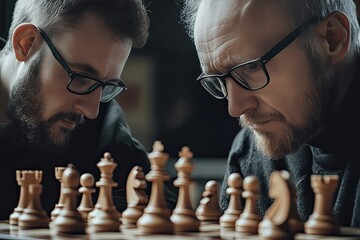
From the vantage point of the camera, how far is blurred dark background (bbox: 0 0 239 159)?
2.04 m

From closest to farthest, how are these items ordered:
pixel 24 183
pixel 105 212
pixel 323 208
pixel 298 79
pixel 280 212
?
pixel 280 212 < pixel 323 208 < pixel 105 212 < pixel 24 183 < pixel 298 79

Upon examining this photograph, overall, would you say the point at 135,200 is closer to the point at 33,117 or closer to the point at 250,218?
the point at 250,218

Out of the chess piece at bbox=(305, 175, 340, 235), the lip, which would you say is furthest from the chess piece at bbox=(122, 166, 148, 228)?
the lip

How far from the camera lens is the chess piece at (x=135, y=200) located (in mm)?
1604

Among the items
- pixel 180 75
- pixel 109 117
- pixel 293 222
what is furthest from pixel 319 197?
pixel 109 117

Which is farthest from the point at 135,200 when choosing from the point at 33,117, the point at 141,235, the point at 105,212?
the point at 33,117

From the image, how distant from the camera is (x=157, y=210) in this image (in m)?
1.47

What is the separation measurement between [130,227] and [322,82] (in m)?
0.67

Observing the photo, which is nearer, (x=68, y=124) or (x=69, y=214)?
(x=69, y=214)

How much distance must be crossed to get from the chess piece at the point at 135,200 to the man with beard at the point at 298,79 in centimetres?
42

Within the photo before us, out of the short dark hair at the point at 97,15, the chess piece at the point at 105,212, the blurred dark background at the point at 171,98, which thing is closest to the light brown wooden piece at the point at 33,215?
the chess piece at the point at 105,212

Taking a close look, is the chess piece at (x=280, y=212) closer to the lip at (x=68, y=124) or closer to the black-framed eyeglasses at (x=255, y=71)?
the black-framed eyeglasses at (x=255, y=71)

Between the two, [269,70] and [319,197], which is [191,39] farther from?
[319,197]

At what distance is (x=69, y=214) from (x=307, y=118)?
740 millimetres
